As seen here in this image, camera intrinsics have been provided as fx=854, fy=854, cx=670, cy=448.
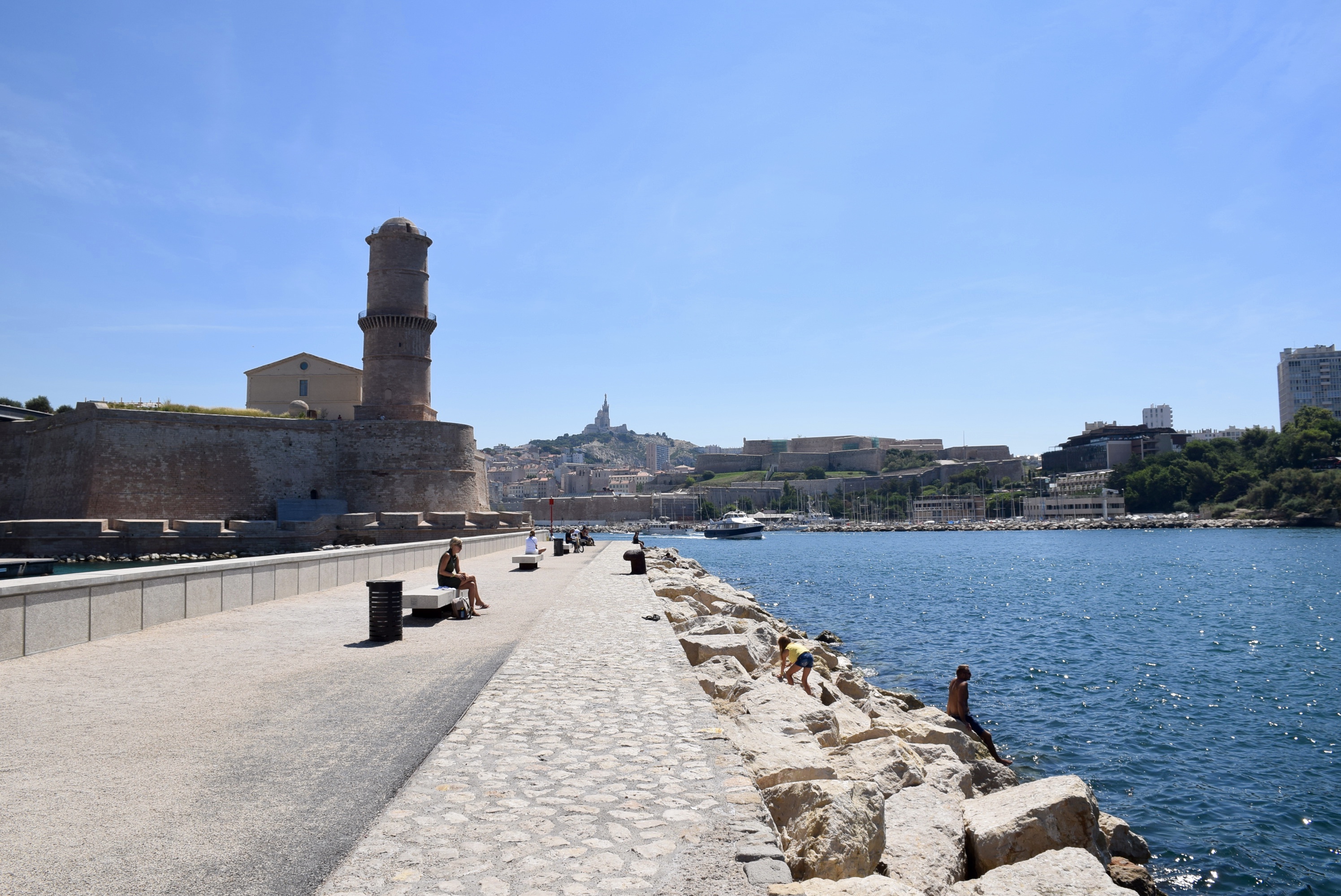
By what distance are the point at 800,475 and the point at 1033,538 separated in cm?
6222

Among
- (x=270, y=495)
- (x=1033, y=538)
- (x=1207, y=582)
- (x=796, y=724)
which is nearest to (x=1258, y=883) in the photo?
(x=796, y=724)

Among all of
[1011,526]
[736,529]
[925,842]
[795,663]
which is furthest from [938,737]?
[1011,526]

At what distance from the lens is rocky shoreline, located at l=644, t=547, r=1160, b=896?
4230 mm

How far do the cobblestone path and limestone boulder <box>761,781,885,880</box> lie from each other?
0.40m

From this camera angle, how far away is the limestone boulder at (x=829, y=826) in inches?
166

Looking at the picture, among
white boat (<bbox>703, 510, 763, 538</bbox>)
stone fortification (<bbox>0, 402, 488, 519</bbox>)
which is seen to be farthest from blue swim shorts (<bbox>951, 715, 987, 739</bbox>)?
white boat (<bbox>703, 510, 763, 538</bbox>)

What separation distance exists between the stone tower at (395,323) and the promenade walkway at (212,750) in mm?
32849

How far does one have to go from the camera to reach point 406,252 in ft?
133

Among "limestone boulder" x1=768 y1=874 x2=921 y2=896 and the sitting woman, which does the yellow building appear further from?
"limestone boulder" x1=768 y1=874 x2=921 y2=896

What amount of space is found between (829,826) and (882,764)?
223 cm

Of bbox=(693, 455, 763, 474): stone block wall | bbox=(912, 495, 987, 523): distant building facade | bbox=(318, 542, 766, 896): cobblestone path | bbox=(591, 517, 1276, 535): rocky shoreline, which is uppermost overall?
bbox=(693, 455, 763, 474): stone block wall

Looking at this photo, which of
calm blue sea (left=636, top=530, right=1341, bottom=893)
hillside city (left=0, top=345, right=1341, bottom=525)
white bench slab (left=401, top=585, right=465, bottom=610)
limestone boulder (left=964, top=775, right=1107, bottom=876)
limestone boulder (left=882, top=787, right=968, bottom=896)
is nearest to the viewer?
limestone boulder (left=882, top=787, right=968, bottom=896)

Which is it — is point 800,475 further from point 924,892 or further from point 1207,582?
point 924,892

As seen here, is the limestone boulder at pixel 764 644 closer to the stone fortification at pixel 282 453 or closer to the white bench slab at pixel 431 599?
the white bench slab at pixel 431 599
